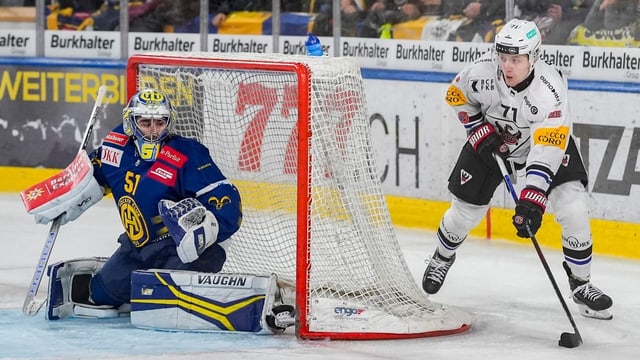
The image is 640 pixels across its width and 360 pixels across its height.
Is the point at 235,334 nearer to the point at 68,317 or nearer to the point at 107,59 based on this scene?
the point at 68,317

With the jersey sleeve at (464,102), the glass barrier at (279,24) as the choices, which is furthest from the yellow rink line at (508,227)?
the jersey sleeve at (464,102)

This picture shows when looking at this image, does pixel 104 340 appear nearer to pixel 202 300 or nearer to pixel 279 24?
pixel 202 300

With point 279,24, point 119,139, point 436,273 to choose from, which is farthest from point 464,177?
point 279,24

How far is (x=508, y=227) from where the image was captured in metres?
6.96

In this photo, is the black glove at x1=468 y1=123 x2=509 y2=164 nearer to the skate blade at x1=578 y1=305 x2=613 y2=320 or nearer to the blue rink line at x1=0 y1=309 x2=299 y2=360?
the skate blade at x1=578 y1=305 x2=613 y2=320

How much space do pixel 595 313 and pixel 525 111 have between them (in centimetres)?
81

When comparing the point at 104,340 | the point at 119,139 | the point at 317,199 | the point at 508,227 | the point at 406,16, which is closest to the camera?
the point at 104,340

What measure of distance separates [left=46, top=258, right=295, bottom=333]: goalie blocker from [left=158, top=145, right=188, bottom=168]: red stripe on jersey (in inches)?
14.7

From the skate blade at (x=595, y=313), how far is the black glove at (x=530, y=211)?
1.81 ft

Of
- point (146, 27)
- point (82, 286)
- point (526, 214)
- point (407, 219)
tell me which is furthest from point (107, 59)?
point (526, 214)

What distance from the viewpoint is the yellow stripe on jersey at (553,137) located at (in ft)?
16.2

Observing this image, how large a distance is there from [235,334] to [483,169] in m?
1.20

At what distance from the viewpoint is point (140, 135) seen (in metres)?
5.00

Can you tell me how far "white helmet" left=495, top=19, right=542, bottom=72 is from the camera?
4953 millimetres
